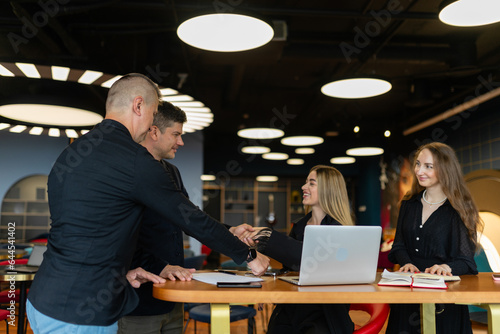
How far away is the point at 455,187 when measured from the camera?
9.09ft

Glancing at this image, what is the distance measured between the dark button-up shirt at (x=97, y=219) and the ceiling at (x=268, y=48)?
2398mm

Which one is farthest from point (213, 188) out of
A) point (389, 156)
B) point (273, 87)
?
point (273, 87)

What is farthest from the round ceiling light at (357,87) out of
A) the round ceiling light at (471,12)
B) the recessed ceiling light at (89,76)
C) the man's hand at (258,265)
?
the man's hand at (258,265)

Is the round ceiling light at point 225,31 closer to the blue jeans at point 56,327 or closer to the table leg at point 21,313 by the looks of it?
the table leg at point 21,313

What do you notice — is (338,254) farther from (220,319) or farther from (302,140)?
(302,140)

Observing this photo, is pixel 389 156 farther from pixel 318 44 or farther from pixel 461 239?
pixel 461 239

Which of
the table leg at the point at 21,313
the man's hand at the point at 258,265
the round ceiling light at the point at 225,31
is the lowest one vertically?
the table leg at the point at 21,313

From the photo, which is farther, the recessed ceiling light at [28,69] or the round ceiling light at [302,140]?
the round ceiling light at [302,140]

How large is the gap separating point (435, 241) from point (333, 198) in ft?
2.17

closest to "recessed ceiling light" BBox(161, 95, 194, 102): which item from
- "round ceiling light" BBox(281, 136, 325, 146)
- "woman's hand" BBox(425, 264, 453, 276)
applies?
"woman's hand" BBox(425, 264, 453, 276)

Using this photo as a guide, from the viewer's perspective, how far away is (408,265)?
2537 mm

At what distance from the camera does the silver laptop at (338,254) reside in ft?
6.14

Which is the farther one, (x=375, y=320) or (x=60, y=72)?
(x=60, y=72)

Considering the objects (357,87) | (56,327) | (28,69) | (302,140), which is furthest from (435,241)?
(302,140)
